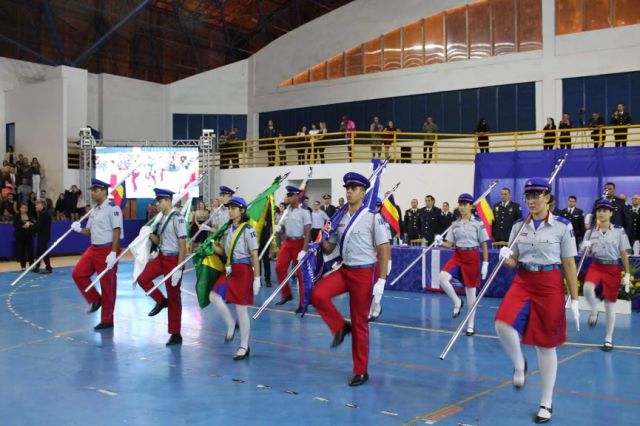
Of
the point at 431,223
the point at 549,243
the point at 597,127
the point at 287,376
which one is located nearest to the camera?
the point at 549,243

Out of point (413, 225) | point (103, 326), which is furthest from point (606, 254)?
point (413, 225)

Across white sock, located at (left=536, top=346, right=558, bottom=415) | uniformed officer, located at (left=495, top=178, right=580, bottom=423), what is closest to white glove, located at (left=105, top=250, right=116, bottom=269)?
uniformed officer, located at (left=495, top=178, right=580, bottom=423)

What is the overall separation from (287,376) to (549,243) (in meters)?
3.10

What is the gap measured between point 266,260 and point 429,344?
7188mm

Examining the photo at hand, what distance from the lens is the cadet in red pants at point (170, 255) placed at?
28.8 feet

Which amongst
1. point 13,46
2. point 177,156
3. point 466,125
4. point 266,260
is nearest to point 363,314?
point 266,260

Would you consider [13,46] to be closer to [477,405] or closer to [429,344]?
[429,344]

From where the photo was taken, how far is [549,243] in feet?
19.2

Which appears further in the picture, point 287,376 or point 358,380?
point 287,376

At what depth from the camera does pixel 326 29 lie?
30.9m

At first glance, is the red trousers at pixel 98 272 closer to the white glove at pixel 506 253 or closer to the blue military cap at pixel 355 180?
the blue military cap at pixel 355 180

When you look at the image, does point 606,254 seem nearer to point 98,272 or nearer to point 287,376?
point 287,376

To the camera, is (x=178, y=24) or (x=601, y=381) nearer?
(x=601, y=381)

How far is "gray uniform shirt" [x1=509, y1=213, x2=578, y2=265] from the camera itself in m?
5.85
